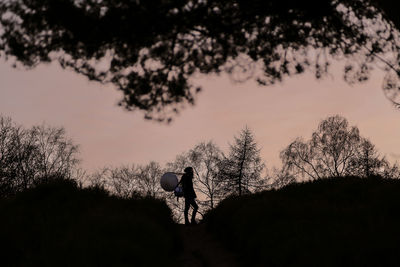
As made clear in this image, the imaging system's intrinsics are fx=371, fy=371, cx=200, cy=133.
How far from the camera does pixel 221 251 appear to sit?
9.81 meters

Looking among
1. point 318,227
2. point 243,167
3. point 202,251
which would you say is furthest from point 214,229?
point 243,167

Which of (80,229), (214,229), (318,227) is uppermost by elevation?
(214,229)

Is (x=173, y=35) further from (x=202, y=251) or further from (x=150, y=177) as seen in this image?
(x=150, y=177)

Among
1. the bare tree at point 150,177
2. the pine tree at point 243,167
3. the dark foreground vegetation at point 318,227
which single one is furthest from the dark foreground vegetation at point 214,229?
the bare tree at point 150,177

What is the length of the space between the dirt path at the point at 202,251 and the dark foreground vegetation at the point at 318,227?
281mm

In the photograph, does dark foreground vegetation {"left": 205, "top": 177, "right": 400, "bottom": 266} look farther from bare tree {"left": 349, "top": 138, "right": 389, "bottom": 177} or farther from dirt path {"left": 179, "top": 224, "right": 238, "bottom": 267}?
bare tree {"left": 349, "top": 138, "right": 389, "bottom": 177}

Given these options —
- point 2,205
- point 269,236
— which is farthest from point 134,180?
point 269,236

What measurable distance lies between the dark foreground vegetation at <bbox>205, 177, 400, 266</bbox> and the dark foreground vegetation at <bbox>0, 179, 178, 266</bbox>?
185 centimetres

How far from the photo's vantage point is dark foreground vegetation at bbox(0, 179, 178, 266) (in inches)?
278

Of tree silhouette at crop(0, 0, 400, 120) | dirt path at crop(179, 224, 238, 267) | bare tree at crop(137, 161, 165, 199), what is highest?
bare tree at crop(137, 161, 165, 199)

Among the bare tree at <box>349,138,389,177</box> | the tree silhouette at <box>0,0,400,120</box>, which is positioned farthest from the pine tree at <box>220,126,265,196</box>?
the tree silhouette at <box>0,0,400,120</box>

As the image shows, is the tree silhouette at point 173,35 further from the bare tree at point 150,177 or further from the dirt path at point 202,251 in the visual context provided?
the bare tree at point 150,177

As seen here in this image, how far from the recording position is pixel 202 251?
9.87 metres

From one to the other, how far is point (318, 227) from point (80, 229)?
5251 millimetres
